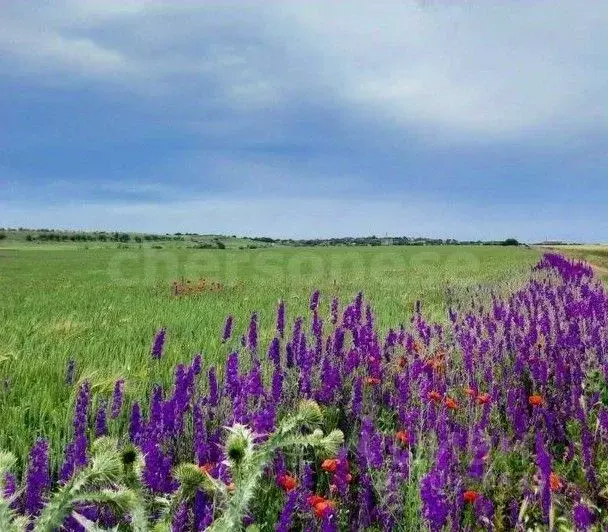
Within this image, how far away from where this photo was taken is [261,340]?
6785mm

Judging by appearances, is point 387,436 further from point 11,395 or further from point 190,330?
point 190,330

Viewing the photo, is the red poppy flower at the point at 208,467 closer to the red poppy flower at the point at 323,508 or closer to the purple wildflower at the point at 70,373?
→ the red poppy flower at the point at 323,508

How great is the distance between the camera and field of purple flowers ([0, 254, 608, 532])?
170cm

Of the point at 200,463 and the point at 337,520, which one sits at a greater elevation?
the point at 200,463

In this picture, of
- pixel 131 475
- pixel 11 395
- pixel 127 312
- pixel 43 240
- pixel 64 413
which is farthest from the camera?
pixel 43 240

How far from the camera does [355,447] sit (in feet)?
11.0

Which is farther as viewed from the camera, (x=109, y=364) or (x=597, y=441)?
(x=109, y=364)

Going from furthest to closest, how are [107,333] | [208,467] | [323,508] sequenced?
[107,333] < [208,467] < [323,508]

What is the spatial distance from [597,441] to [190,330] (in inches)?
213

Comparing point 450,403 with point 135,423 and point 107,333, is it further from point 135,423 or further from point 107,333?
point 107,333

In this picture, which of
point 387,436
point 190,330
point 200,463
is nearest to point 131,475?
point 200,463

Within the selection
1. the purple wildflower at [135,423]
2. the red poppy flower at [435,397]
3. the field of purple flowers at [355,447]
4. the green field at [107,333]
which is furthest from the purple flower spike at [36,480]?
the red poppy flower at [435,397]

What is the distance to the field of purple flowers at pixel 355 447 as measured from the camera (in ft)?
5.59

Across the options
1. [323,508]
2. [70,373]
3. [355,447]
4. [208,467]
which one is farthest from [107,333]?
[323,508]
